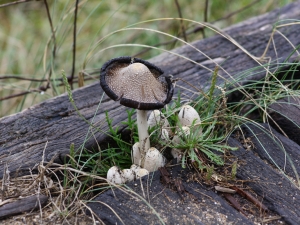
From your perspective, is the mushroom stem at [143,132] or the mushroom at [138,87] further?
the mushroom stem at [143,132]

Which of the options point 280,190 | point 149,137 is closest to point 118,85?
point 149,137

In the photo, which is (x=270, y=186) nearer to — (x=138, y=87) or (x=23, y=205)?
(x=138, y=87)

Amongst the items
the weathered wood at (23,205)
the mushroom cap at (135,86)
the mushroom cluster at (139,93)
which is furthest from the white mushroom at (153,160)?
the weathered wood at (23,205)

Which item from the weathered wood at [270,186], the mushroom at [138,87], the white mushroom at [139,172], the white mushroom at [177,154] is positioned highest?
the mushroom at [138,87]

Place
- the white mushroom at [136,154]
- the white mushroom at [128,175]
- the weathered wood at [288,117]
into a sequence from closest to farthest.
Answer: the white mushroom at [128,175] → the white mushroom at [136,154] → the weathered wood at [288,117]

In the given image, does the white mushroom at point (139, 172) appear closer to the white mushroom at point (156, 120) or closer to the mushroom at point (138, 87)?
the mushroom at point (138, 87)

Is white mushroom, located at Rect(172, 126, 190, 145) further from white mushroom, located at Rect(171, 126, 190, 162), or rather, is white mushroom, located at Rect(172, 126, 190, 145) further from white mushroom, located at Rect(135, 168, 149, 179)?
white mushroom, located at Rect(135, 168, 149, 179)

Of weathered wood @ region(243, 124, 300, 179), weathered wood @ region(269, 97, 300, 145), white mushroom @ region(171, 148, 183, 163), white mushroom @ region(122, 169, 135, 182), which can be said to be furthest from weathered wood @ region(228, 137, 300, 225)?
white mushroom @ region(122, 169, 135, 182)
